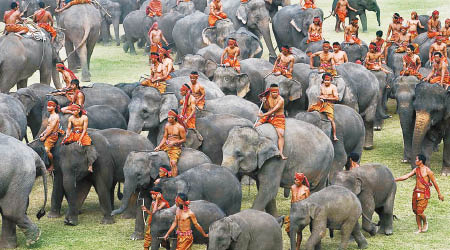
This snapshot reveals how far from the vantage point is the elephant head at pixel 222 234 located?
12766 mm

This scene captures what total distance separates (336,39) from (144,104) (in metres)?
12.6

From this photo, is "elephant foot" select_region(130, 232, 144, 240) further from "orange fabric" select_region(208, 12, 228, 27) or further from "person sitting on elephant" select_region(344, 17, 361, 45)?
"orange fabric" select_region(208, 12, 228, 27)

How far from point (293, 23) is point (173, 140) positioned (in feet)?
39.1

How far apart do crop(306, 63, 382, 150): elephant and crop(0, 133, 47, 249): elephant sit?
692 cm

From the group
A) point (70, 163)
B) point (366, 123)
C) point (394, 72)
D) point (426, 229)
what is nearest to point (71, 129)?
point (70, 163)

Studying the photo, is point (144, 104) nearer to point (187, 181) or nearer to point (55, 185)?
point (55, 185)

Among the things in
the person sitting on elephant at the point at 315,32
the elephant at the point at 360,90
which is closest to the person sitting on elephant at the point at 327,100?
the elephant at the point at 360,90

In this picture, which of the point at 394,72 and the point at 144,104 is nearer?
the point at 144,104

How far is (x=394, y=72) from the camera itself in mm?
23594

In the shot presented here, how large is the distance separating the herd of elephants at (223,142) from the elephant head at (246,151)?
16 millimetres

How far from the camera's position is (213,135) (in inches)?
669

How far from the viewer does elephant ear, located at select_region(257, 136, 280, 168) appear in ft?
50.3

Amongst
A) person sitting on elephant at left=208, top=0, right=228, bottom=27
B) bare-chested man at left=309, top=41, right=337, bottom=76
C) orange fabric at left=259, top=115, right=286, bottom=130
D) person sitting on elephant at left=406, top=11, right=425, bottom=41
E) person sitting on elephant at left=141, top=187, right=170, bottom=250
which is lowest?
person sitting on elephant at left=406, top=11, right=425, bottom=41

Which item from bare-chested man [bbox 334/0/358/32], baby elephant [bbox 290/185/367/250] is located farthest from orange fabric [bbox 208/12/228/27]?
baby elephant [bbox 290/185/367/250]
